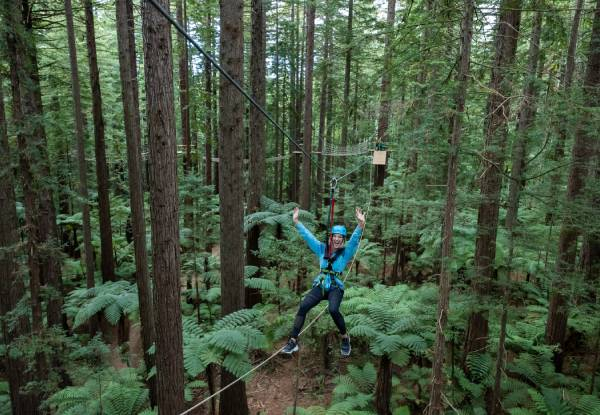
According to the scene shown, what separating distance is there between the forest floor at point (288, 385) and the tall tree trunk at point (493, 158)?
323 cm

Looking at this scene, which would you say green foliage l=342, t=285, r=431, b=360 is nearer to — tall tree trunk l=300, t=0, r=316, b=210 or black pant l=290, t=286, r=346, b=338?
black pant l=290, t=286, r=346, b=338

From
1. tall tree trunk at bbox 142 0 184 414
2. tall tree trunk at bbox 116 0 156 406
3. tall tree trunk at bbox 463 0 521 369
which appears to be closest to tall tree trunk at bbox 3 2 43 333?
tall tree trunk at bbox 116 0 156 406

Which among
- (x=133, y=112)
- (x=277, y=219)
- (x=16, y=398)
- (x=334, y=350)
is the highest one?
(x=133, y=112)

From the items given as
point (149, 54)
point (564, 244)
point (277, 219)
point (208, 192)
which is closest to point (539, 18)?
point (564, 244)

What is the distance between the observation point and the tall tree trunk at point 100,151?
9.73 metres

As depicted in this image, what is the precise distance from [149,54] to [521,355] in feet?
29.0

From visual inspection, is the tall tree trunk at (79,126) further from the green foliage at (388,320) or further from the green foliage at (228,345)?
the green foliage at (388,320)

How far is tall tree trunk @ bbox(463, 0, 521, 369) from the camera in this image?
4836mm

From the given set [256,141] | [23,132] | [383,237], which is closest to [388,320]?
[383,237]

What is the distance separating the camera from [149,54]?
3.45 meters

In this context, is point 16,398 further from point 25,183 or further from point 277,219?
point 277,219

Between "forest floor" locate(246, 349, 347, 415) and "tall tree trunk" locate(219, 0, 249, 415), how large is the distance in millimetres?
2134

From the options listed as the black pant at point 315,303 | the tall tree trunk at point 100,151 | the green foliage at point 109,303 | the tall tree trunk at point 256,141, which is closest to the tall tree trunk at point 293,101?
the tall tree trunk at point 256,141

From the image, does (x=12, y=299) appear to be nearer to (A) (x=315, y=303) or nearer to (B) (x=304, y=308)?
(B) (x=304, y=308)
